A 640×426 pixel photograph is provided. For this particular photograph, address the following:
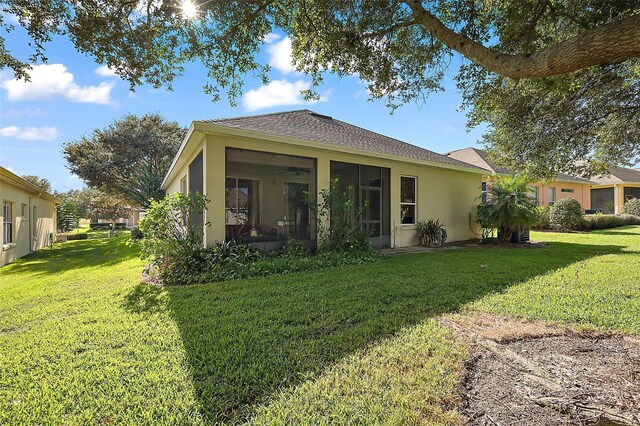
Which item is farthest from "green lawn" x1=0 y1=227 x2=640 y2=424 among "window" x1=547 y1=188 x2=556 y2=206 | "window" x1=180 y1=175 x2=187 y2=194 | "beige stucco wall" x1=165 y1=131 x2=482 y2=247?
"window" x1=547 y1=188 x2=556 y2=206

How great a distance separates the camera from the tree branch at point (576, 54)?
2146 mm

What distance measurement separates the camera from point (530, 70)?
278 cm

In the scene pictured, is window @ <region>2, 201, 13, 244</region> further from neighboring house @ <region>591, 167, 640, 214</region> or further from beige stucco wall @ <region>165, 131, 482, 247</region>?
neighboring house @ <region>591, 167, 640, 214</region>

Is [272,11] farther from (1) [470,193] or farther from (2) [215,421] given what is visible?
(1) [470,193]

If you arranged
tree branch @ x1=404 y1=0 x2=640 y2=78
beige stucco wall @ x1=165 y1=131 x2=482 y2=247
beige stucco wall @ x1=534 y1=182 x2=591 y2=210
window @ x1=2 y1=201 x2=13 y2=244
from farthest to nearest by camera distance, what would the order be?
beige stucco wall @ x1=534 y1=182 x2=591 y2=210 < window @ x1=2 y1=201 x2=13 y2=244 < beige stucco wall @ x1=165 y1=131 x2=482 y2=247 < tree branch @ x1=404 y1=0 x2=640 y2=78

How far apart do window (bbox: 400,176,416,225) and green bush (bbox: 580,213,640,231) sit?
495 inches

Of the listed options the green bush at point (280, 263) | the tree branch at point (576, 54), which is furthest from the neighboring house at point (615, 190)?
the tree branch at point (576, 54)

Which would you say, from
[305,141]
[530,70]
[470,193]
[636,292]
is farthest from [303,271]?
[470,193]

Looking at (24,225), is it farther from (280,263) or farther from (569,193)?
(569,193)

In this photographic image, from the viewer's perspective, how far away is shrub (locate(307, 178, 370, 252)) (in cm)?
810

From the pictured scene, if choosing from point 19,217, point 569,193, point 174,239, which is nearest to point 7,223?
point 19,217

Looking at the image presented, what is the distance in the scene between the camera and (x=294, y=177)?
8.42 m

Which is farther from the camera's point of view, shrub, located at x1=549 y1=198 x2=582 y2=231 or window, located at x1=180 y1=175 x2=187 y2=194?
shrub, located at x1=549 y1=198 x2=582 y2=231

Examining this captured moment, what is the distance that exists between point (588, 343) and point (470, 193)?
10.9m
